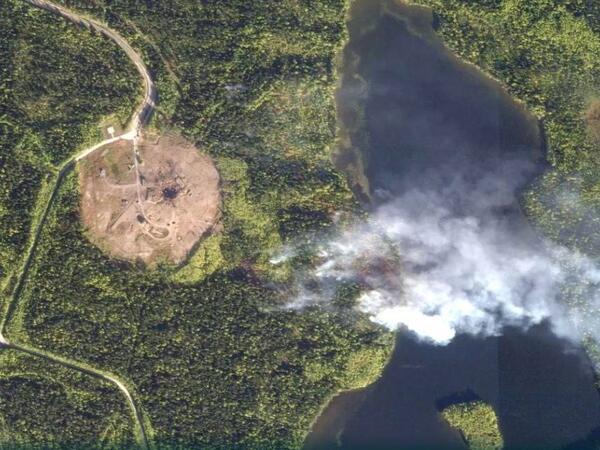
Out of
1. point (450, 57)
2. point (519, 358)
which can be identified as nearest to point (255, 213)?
point (450, 57)

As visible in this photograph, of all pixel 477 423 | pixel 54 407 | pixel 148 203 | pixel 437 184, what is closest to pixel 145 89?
pixel 148 203

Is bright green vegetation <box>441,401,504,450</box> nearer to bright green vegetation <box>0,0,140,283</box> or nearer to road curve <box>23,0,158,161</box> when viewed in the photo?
road curve <box>23,0,158,161</box>

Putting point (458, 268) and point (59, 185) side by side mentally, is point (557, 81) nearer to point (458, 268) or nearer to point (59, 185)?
point (458, 268)

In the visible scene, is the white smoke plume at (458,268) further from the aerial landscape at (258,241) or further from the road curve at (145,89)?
the road curve at (145,89)

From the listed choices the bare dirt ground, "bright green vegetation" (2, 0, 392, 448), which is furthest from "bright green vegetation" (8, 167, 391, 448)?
the bare dirt ground

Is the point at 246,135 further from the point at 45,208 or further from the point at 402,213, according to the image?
the point at 45,208

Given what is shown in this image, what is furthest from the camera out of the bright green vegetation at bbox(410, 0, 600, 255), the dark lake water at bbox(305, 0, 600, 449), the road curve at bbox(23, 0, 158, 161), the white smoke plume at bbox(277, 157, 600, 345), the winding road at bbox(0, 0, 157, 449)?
the road curve at bbox(23, 0, 158, 161)

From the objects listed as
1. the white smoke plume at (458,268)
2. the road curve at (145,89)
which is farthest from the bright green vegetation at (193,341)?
the road curve at (145,89)
